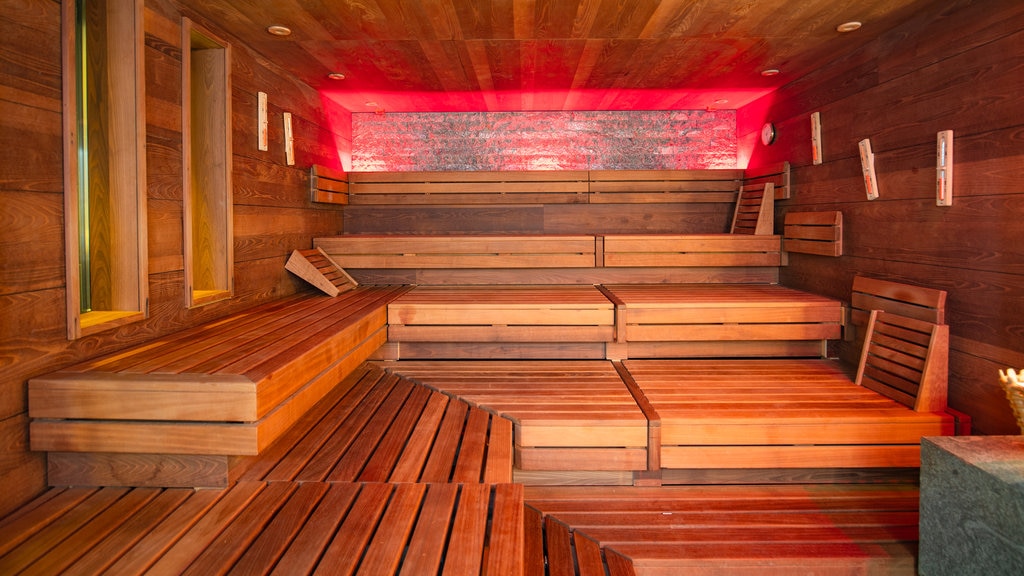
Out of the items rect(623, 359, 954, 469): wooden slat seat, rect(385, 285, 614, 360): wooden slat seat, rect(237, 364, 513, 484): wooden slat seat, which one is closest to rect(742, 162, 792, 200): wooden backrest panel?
rect(385, 285, 614, 360): wooden slat seat

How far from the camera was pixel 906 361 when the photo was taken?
2.81 m

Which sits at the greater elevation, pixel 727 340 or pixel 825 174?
pixel 825 174

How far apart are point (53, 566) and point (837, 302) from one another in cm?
364

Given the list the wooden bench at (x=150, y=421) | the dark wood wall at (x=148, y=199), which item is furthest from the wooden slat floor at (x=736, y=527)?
the dark wood wall at (x=148, y=199)

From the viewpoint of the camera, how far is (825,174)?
148 inches

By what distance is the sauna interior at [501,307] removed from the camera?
192 centimetres

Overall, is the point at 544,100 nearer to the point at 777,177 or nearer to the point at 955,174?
the point at 777,177

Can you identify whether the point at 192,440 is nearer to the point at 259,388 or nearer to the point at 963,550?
the point at 259,388

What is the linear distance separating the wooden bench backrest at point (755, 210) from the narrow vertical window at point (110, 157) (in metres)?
3.79

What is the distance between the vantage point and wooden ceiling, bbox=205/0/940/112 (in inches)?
112

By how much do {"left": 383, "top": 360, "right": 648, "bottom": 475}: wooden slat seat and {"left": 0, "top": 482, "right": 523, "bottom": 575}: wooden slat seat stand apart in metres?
0.70

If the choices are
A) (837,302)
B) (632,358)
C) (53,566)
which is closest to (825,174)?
(837,302)

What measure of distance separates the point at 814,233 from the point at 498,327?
204cm

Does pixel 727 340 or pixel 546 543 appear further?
Result: pixel 727 340
